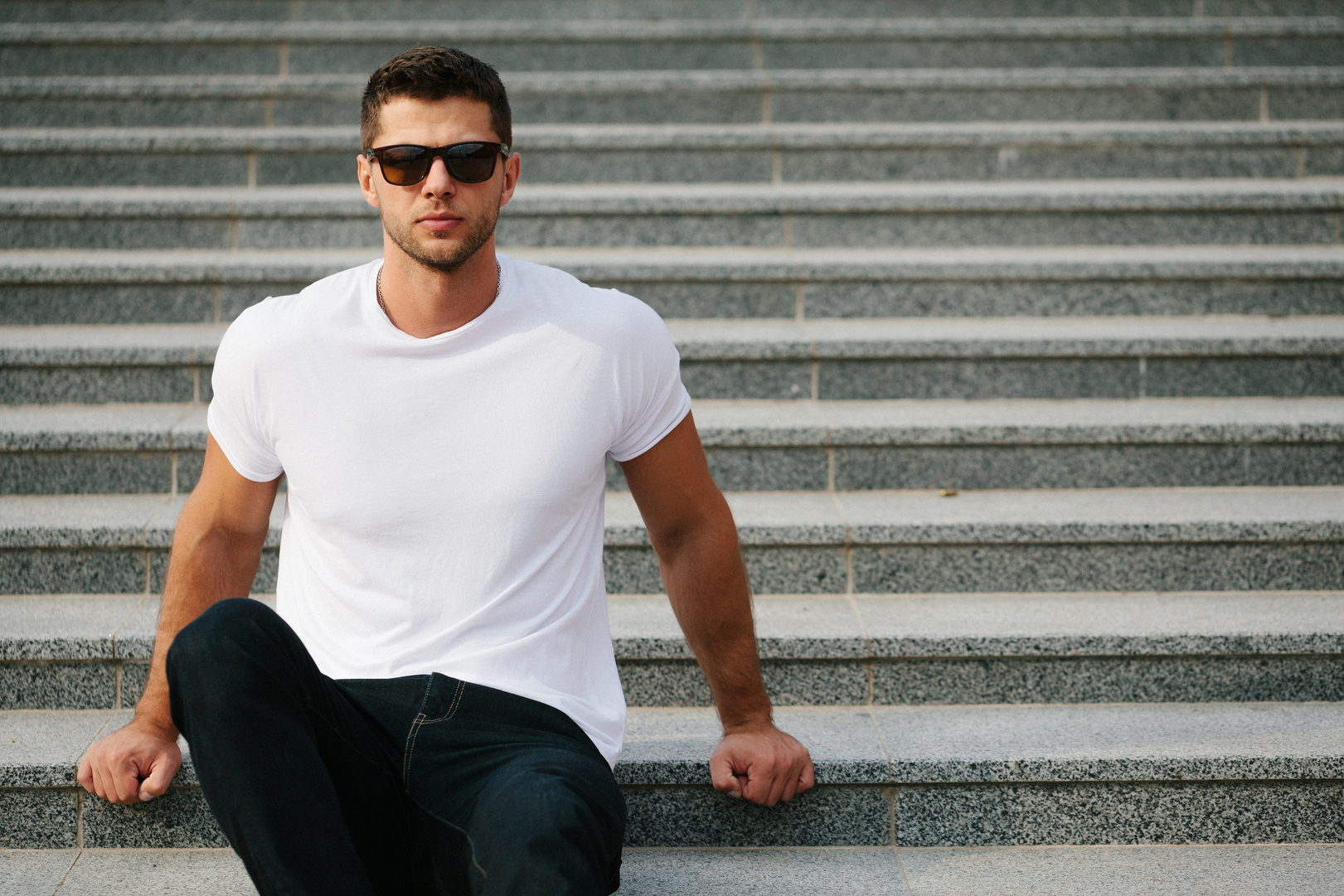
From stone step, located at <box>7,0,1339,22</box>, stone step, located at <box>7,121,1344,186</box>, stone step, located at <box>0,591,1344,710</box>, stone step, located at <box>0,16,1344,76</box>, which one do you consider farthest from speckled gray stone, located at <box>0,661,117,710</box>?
stone step, located at <box>7,0,1339,22</box>

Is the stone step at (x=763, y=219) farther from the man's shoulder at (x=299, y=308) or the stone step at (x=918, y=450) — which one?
the man's shoulder at (x=299, y=308)

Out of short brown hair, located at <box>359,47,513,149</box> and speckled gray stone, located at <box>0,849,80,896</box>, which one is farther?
speckled gray stone, located at <box>0,849,80,896</box>

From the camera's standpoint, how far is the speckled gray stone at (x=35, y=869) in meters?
1.96

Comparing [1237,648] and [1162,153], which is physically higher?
[1162,153]

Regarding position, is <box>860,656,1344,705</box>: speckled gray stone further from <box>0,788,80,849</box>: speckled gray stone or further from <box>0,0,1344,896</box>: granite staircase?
<box>0,788,80,849</box>: speckled gray stone

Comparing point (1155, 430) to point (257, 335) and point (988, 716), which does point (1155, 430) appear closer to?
point (988, 716)

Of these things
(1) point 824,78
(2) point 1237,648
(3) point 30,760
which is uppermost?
(1) point 824,78

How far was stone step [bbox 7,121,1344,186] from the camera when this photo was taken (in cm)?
360

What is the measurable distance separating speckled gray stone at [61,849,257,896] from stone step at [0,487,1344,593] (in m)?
0.67

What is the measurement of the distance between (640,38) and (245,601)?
326 centimetres

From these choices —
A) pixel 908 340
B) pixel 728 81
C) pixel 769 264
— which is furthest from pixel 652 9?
pixel 908 340

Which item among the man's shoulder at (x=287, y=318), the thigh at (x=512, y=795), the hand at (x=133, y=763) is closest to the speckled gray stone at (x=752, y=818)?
the thigh at (x=512, y=795)

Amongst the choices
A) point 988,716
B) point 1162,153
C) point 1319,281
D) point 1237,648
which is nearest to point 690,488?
point 988,716

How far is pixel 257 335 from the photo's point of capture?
173cm
